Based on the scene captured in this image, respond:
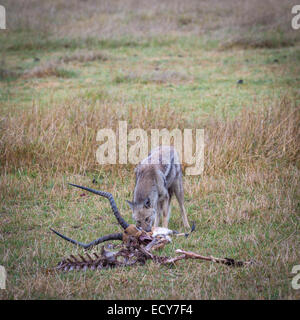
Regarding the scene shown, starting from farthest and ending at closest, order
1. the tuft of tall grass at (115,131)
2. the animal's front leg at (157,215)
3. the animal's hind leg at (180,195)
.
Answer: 1. the tuft of tall grass at (115,131)
2. the animal's hind leg at (180,195)
3. the animal's front leg at (157,215)

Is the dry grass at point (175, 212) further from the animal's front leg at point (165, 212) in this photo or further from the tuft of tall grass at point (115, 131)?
the animal's front leg at point (165, 212)

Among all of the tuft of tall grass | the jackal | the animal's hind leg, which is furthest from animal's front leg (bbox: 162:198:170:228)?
the tuft of tall grass

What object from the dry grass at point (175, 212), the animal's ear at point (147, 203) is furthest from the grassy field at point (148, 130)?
the animal's ear at point (147, 203)

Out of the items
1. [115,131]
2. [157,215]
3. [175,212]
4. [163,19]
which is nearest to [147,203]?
[157,215]

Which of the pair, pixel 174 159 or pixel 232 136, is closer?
pixel 174 159

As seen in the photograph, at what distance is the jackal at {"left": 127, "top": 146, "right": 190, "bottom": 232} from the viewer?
6121 millimetres

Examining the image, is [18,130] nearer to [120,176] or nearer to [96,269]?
[120,176]

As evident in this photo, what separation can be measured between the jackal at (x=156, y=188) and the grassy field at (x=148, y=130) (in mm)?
397

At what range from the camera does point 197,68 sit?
53.1 ft

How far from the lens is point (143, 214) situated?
20.0 feet

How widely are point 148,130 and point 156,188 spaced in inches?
131

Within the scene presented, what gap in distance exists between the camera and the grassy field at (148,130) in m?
5.01
